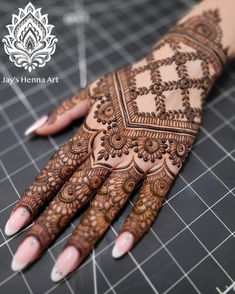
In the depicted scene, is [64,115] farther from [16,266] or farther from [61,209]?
[16,266]

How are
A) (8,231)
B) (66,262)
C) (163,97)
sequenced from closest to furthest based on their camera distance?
(66,262) < (8,231) < (163,97)

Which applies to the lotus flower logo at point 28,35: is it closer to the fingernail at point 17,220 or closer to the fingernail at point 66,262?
the fingernail at point 17,220

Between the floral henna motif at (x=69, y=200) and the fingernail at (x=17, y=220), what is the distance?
0.18 feet

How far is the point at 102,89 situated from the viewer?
50.6 inches

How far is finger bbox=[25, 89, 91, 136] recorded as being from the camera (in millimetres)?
1308

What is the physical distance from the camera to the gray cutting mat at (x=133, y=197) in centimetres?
101

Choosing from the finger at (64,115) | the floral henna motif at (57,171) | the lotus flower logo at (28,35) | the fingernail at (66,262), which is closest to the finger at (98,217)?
the fingernail at (66,262)

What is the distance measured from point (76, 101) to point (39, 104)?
0.27 metres

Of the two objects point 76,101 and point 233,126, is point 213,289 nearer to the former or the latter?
point 233,126

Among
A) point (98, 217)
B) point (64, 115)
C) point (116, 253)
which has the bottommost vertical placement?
point (116, 253)

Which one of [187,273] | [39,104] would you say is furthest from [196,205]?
[39,104]

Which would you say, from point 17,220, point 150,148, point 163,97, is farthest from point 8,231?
point 163,97

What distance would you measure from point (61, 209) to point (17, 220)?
0.15m

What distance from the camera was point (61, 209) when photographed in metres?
1.04
